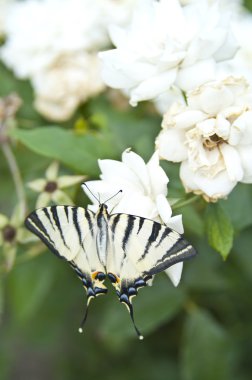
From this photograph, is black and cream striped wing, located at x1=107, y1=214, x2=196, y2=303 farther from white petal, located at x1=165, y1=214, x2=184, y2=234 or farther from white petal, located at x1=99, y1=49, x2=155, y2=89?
white petal, located at x1=99, y1=49, x2=155, y2=89

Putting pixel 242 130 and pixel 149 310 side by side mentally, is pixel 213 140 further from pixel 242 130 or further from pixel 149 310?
pixel 149 310

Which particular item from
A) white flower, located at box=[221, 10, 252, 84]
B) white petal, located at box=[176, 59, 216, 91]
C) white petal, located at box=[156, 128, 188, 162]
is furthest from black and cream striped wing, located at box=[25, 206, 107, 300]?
white flower, located at box=[221, 10, 252, 84]

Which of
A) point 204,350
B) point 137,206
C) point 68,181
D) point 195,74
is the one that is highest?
point 195,74

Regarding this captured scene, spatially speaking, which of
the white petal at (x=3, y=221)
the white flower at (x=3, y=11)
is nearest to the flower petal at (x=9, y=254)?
the white petal at (x=3, y=221)

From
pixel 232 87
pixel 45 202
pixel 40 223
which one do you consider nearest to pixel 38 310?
pixel 45 202

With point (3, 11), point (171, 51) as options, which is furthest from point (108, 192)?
point (3, 11)

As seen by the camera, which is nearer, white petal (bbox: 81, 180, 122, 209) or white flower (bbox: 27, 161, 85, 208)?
white petal (bbox: 81, 180, 122, 209)

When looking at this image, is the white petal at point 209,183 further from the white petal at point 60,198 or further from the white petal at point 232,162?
the white petal at point 60,198
